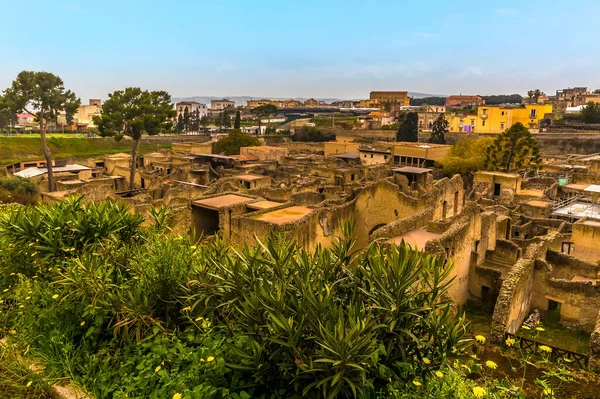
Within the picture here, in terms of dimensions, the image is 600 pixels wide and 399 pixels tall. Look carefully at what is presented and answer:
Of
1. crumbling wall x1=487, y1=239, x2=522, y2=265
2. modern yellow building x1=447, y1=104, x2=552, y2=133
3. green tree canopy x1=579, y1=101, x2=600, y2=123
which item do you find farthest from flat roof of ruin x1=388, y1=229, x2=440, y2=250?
green tree canopy x1=579, y1=101, x2=600, y2=123

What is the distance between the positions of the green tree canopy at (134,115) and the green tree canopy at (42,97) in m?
2.90

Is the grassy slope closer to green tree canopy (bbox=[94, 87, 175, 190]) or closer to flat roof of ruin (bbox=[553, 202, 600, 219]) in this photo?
green tree canopy (bbox=[94, 87, 175, 190])

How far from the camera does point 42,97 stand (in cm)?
3638

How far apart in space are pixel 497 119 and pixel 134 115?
58969 mm

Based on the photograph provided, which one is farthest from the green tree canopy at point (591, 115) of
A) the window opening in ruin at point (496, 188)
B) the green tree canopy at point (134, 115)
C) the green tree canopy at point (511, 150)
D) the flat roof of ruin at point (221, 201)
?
the flat roof of ruin at point (221, 201)

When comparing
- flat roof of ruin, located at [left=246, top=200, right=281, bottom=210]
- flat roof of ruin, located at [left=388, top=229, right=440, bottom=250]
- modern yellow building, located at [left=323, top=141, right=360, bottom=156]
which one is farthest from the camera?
modern yellow building, located at [left=323, top=141, right=360, bottom=156]

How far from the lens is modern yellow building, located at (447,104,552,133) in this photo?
73.7 meters

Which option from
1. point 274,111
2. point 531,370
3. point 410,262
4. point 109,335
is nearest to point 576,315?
point 531,370

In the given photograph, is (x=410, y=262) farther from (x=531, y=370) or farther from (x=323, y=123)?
(x=323, y=123)

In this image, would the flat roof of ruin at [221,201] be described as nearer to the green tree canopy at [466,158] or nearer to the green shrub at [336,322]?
the green shrub at [336,322]

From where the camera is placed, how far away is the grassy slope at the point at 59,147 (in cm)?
5527

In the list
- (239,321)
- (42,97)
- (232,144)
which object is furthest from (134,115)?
(239,321)

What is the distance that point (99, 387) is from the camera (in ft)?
18.0

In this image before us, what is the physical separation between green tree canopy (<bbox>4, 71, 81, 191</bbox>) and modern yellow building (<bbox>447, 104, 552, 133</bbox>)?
62.4 m
